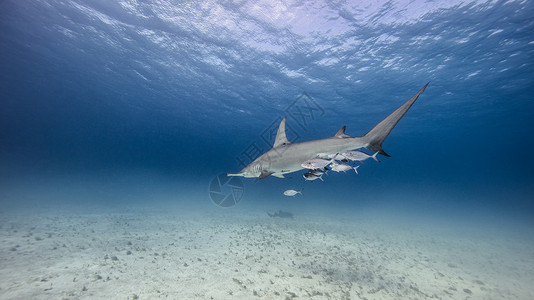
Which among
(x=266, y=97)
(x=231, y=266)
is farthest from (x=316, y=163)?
(x=266, y=97)

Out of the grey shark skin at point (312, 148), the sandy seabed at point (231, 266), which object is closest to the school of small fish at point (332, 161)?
the grey shark skin at point (312, 148)

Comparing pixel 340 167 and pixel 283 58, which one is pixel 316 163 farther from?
pixel 283 58

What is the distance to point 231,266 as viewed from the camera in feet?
Answer: 23.9

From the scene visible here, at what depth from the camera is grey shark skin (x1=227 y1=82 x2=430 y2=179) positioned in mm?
4371

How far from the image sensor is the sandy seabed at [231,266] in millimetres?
5457

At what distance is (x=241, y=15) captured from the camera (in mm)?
13930

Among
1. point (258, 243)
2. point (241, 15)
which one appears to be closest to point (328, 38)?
point (241, 15)

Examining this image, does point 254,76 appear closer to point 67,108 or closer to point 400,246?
point 400,246

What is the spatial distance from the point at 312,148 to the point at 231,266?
5.54 metres

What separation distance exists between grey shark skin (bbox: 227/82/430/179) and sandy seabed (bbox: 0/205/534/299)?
3576 mm

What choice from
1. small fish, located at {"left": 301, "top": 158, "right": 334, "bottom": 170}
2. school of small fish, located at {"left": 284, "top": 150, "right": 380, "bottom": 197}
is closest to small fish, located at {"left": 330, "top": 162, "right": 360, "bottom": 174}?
school of small fish, located at {"left": 284, "top": 150, "right": 380, "bottom": 197}

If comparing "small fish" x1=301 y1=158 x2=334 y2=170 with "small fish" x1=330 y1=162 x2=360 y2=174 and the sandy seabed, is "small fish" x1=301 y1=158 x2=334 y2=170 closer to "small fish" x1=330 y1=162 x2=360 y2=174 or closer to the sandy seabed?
"small fish" x1=330 y1=162 x2=360 y2=174

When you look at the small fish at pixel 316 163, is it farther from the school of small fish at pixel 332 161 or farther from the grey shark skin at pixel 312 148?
the grey shark skin at pixel 312 148

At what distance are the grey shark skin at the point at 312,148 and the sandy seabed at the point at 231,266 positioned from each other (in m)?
3.58
